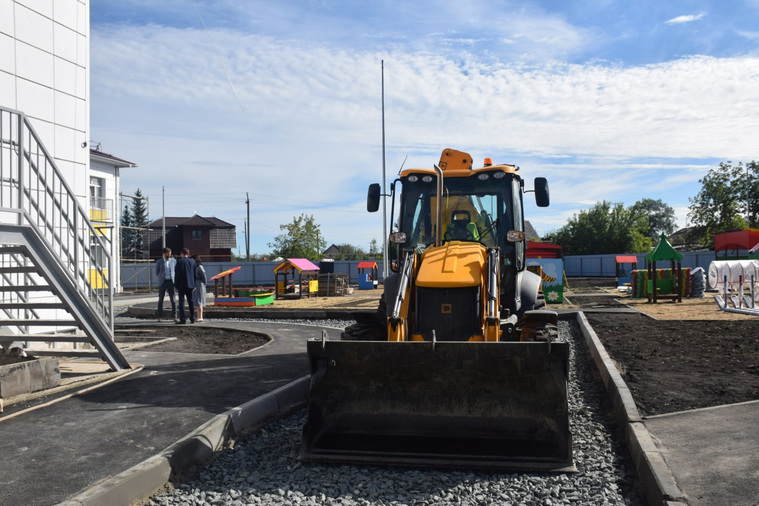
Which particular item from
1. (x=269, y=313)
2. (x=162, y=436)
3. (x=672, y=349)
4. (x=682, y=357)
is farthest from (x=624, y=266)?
(x=162, y=436)

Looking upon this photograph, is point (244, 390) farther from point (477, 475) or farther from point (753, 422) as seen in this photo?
point (753, 422)

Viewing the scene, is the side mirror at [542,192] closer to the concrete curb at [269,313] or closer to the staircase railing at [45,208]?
the staircase railing at [45,208]

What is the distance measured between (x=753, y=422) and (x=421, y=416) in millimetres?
2870

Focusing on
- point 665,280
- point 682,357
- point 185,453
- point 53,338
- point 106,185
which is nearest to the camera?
point 185,453

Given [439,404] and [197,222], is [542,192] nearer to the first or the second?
[439,404]

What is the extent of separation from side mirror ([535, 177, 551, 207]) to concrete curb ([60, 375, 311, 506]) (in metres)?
3.74

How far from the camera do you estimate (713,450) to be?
4.86 m

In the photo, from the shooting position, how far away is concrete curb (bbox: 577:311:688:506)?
13.4 feet

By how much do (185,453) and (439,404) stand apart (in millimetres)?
2113

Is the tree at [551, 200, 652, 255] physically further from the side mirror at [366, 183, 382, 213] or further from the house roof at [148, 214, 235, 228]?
the side mirror at [366, 183, 382, 213]

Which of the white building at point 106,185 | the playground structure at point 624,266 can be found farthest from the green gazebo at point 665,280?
the white building at point 106,185

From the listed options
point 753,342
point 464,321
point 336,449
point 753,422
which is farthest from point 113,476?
point 753,342

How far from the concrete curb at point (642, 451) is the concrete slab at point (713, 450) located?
80mm

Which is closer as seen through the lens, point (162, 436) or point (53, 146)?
point (162, 436)
